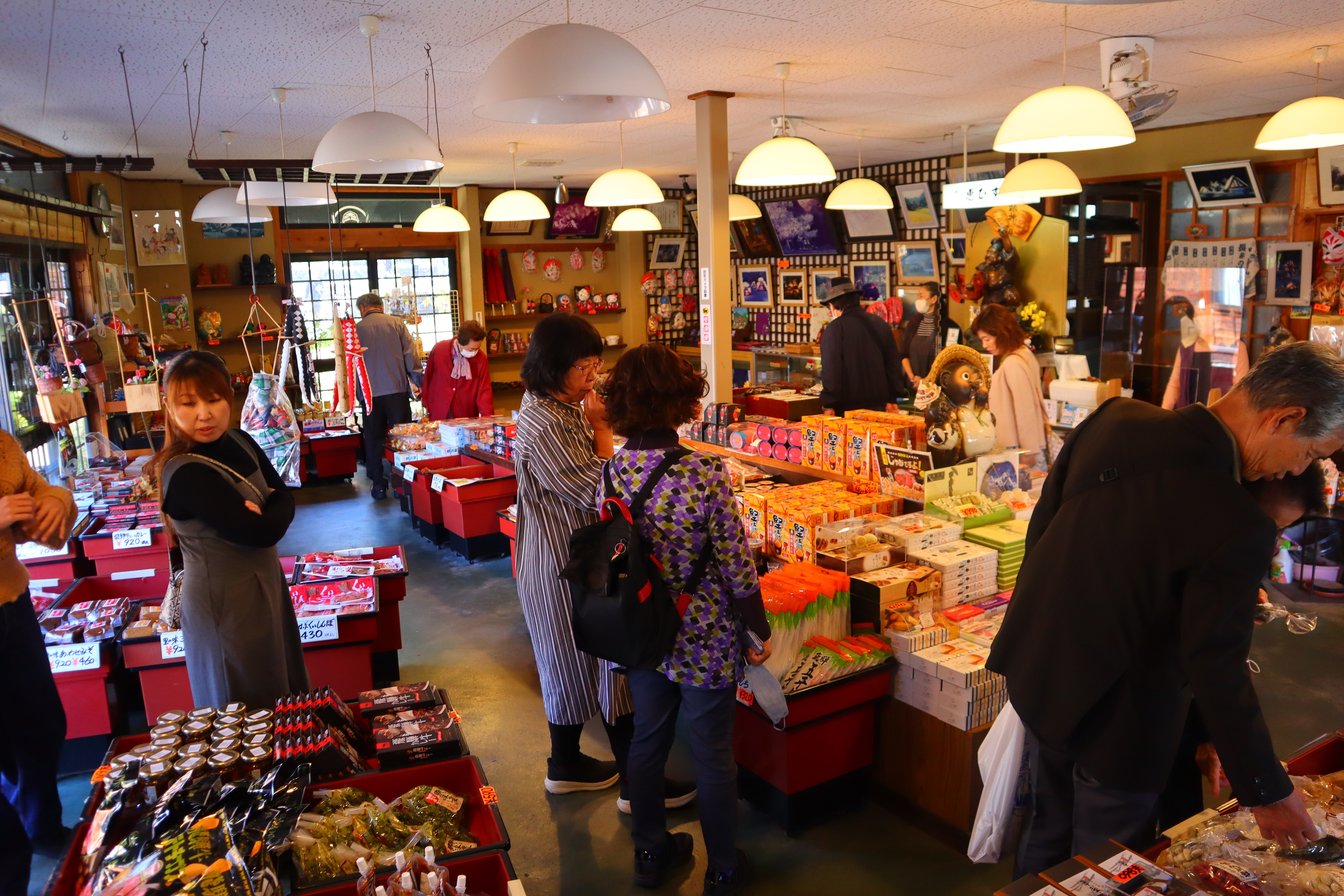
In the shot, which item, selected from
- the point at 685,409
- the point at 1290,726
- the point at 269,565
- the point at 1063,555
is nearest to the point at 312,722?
the point at 269,565

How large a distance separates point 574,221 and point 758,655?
427 inches

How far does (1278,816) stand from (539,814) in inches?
99.1

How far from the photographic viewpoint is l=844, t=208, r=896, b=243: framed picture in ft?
34.7

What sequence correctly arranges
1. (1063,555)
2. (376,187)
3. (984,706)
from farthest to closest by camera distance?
(376,187) < (984,706) < (1063,555)

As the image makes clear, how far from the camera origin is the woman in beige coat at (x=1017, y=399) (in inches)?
187

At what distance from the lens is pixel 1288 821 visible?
1.82m

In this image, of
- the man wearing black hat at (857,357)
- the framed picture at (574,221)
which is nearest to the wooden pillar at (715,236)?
the man wearing black hat at (857,357)

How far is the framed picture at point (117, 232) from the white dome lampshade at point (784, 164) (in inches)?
256

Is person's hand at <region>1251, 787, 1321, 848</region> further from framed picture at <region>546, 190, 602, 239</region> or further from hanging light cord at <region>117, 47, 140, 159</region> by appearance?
framed picture at <region>546, 190, 602, 239</region>

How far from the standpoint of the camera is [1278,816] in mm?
1822

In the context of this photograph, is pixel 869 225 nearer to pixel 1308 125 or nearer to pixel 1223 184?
pixel 1223 184

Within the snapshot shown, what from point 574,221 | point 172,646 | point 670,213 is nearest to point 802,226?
point 670,213

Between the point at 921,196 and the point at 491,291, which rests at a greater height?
the point at 921,196

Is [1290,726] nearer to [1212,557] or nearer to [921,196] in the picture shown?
[1212,557]
